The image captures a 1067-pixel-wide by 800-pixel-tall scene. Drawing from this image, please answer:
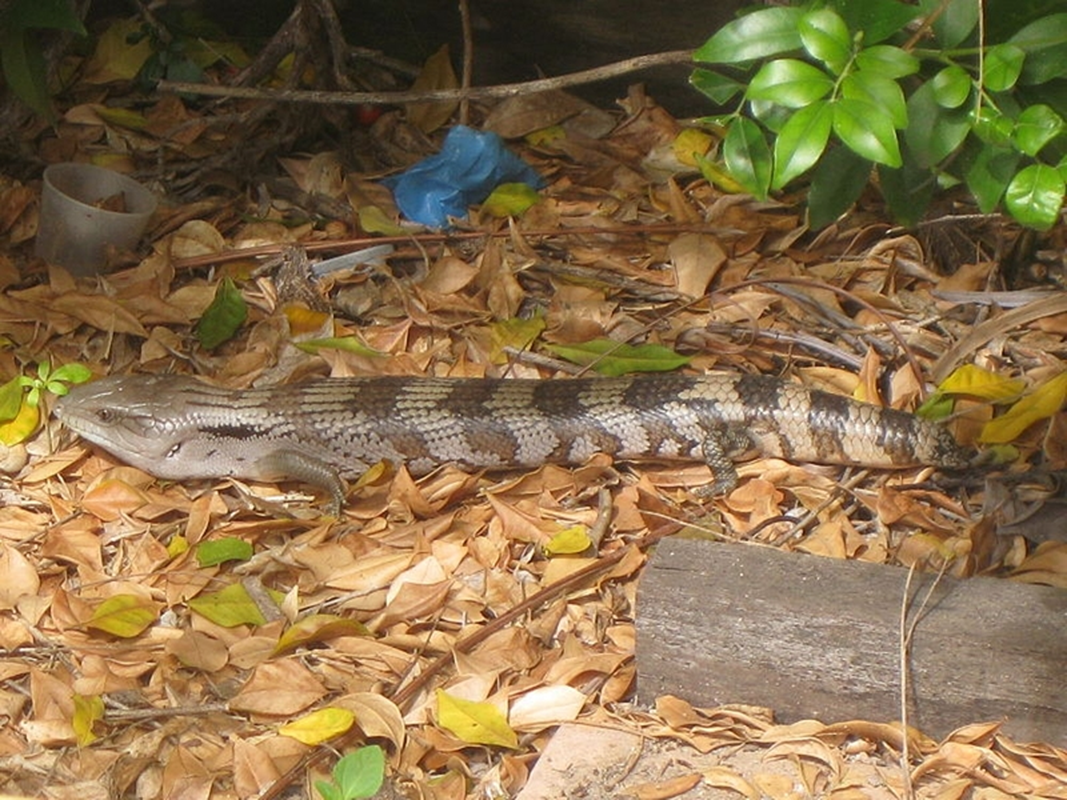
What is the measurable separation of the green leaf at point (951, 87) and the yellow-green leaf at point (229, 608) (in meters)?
2.48

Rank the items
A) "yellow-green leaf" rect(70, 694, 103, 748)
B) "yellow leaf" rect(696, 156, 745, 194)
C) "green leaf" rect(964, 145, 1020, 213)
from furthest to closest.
Result: "yellow leaf" rect(696, 156, 745, 194)
"green leaf" rect(964, 145, 1020, 213)
"yellow-green leaf" rect(70, 694, 103, 748)

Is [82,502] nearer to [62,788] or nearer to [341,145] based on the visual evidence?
[62,788]

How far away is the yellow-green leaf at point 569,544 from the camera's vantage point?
412 cm

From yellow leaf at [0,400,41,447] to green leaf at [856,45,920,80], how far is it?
319 centimetres

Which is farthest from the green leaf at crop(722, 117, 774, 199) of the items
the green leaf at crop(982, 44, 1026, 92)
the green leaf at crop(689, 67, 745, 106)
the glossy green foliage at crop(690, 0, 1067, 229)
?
the green leaf at crop(982, 44, 1026, 92)

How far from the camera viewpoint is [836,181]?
4.10 meters

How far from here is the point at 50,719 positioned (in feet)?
12.1

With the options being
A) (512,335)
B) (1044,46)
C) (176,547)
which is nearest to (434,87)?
(512,335)

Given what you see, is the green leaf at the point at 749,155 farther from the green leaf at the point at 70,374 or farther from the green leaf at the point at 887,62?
the green leaf at the point at 70,374

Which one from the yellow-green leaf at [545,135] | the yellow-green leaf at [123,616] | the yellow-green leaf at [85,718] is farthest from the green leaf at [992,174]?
the yellow-green leaf at [85,718]

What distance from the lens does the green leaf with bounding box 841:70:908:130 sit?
3197mm

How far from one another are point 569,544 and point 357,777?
118cm

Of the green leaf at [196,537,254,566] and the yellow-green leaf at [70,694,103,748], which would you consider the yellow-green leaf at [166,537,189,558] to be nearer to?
the green leaf at [196,537,254,566]

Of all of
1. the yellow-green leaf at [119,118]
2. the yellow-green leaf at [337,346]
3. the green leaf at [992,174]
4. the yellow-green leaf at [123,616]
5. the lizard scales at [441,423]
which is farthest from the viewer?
the yellow-green leaf at [119,118]
